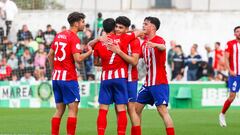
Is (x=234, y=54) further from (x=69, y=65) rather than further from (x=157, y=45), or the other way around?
(x=69, y=65)

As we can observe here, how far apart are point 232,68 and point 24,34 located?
47.9 ft

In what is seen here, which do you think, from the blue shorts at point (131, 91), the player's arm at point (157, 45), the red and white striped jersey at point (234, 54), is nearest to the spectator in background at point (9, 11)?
the red and white striped jersey at point (234, 54)

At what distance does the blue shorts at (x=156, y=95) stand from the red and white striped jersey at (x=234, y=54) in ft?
18.3

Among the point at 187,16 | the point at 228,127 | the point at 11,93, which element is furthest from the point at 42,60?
the point at 228,127

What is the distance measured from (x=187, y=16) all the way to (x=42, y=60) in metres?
7.05

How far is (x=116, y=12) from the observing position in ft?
113

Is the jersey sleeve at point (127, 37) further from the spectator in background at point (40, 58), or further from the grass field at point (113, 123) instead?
the spectator in background at point (40, 58)

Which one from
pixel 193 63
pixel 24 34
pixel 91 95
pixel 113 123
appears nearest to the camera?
pixel 113 123

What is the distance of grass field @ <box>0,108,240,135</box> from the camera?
59.2ft

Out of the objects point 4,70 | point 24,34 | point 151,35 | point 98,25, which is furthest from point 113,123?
point 24,34

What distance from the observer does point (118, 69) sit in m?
14.6

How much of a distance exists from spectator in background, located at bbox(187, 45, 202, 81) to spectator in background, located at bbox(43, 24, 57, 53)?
5.63m

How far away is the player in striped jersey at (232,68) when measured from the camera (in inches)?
785

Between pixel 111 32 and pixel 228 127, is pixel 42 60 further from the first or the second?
pixel 111 32
